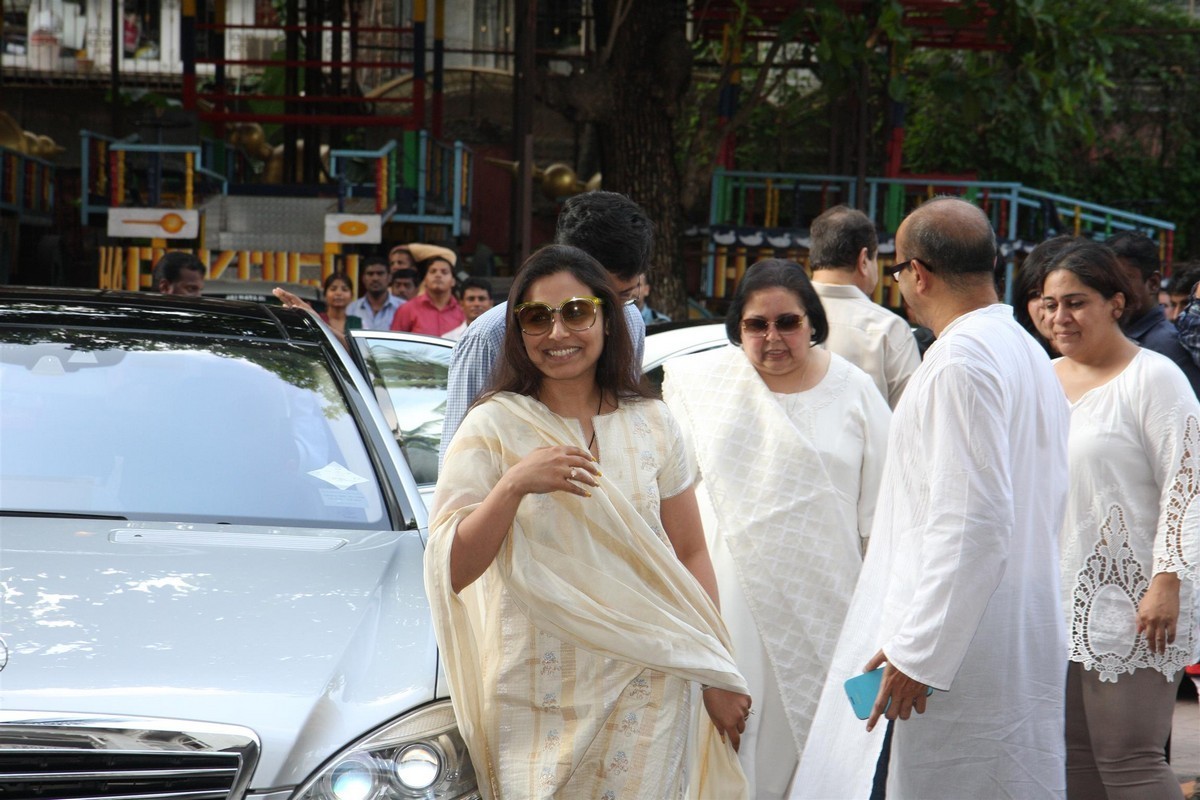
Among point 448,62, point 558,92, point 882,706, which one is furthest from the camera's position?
point 448,62

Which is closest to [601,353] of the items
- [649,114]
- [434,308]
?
[434,308]

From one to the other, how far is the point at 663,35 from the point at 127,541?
10961 millimetres

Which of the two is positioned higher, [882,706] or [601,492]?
[601,492]

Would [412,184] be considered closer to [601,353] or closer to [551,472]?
[601,353]

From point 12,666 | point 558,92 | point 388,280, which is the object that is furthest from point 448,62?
point 12,666

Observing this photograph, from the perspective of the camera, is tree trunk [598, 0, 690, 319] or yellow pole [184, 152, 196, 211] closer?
yellow pole [184, 152, 196, 211]

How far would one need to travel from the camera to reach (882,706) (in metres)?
2.90

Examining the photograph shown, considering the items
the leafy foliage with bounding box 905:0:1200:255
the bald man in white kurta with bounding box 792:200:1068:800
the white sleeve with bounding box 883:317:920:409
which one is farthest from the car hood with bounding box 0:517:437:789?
the leafy foliage with bounding box 905:0:1200:255

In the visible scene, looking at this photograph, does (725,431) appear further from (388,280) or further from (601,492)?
(388,280)

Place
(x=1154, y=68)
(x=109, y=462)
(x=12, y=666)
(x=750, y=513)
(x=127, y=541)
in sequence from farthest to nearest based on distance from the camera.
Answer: (x=1154, y=68), (x=750, y=513), (x=109, y=462), (x=127, y=541), (x=12, y=666)

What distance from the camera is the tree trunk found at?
13.2 metres

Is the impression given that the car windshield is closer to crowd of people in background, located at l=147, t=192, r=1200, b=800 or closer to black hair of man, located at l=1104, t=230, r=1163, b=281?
crowd of people in background, located at l=147, t=192, r=1200, b=800

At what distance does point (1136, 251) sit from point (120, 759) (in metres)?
3.81

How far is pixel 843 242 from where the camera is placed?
479 cm
